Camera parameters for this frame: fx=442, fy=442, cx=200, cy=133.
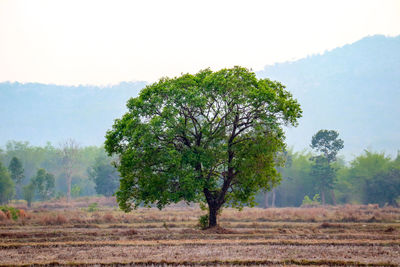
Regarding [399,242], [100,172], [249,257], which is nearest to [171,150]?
[249,257]

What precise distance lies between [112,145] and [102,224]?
14632 millimetres

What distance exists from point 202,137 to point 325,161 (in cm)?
6588

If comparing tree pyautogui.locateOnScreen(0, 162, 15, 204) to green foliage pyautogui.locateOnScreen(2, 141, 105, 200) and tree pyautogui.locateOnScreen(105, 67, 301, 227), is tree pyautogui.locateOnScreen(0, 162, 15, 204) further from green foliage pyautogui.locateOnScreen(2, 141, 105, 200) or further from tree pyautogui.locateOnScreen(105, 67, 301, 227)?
tree pyautogui.locateOnScreen(105, 67, 301, 227)

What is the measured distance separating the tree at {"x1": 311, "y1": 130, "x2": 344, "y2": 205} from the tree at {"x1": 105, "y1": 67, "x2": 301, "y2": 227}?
61600 millimetres

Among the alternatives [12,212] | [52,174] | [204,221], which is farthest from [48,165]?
[204,221]

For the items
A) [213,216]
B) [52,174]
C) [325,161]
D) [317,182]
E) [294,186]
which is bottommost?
[213,216]

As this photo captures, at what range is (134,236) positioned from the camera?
32.8m

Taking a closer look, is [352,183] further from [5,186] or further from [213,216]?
[5,186]

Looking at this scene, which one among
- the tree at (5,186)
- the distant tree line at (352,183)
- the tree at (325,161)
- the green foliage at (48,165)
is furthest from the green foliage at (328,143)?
the green foliage at (48,165)

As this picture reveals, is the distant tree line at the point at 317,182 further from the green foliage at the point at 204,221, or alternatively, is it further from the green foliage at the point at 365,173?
the green foliage at the point at 204,221

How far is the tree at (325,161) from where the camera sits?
93.4 metres

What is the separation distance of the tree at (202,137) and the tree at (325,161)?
202ft

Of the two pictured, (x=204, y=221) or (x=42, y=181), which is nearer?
(x=204, y=221)

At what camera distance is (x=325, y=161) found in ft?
314
